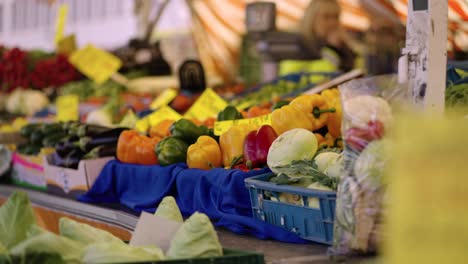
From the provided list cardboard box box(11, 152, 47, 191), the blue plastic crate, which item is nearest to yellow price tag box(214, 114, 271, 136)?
the blue plastic crate

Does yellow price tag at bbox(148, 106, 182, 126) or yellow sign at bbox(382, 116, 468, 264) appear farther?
yellow price tag at bbox(148, 106, 182, 126)

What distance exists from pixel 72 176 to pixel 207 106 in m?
0.89

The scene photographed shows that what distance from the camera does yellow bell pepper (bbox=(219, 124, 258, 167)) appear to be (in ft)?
10.3

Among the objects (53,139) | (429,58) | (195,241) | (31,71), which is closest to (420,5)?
(429,58)

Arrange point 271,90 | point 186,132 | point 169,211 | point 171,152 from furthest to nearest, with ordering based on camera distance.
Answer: point 271,90, point 186,132, point 171,152, point 169,211

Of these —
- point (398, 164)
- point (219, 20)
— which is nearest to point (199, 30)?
point (219, 20)

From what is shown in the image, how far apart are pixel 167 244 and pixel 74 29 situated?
36.6 ft

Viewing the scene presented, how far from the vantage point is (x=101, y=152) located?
3812 millimetres

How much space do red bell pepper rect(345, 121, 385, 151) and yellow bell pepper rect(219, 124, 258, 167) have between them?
112cm

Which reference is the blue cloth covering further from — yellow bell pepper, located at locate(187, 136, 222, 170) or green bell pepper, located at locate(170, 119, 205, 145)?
green bell pepper, located at locate(170, 119, 205, 145)

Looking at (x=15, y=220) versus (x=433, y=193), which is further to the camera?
(x=15, y=220)

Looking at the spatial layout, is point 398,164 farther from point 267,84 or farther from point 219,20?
point 219,20

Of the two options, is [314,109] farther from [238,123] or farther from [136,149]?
[136,149]

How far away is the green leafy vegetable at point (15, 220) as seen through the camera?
6.77ft
